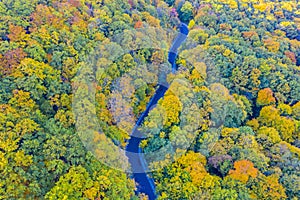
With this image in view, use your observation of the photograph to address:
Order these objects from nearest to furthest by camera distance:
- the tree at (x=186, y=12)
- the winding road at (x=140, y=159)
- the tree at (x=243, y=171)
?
the tree at (x=243, y=171) < the winding road at (x=140, y=159) < the tree at (x=186, y=12)

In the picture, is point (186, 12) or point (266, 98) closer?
point (266, 98)

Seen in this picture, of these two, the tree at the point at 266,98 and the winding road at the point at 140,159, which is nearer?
the winding road at the point at 140,159

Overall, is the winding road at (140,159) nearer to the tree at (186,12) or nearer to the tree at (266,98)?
the tree at (266,98)

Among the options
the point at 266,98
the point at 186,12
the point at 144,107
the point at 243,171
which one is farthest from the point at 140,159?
the point at 186,12

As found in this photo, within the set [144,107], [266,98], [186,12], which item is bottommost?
[144,107]

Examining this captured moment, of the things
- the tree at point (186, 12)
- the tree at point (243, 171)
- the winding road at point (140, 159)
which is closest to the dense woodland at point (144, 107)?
the tree at point (243, 171)

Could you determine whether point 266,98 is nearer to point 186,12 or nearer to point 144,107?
point 144,107

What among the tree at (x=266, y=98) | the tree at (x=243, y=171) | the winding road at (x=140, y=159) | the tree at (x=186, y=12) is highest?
the tree at (x=186, y=12)

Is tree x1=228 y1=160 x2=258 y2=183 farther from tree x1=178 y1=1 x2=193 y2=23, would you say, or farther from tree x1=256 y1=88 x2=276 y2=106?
tree x1=178 y1=1 x2=193 y2=23

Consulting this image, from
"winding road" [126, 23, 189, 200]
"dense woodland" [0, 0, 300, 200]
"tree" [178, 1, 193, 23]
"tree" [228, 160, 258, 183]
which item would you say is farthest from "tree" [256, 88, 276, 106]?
"tree" [178, 1, 193, 23]
